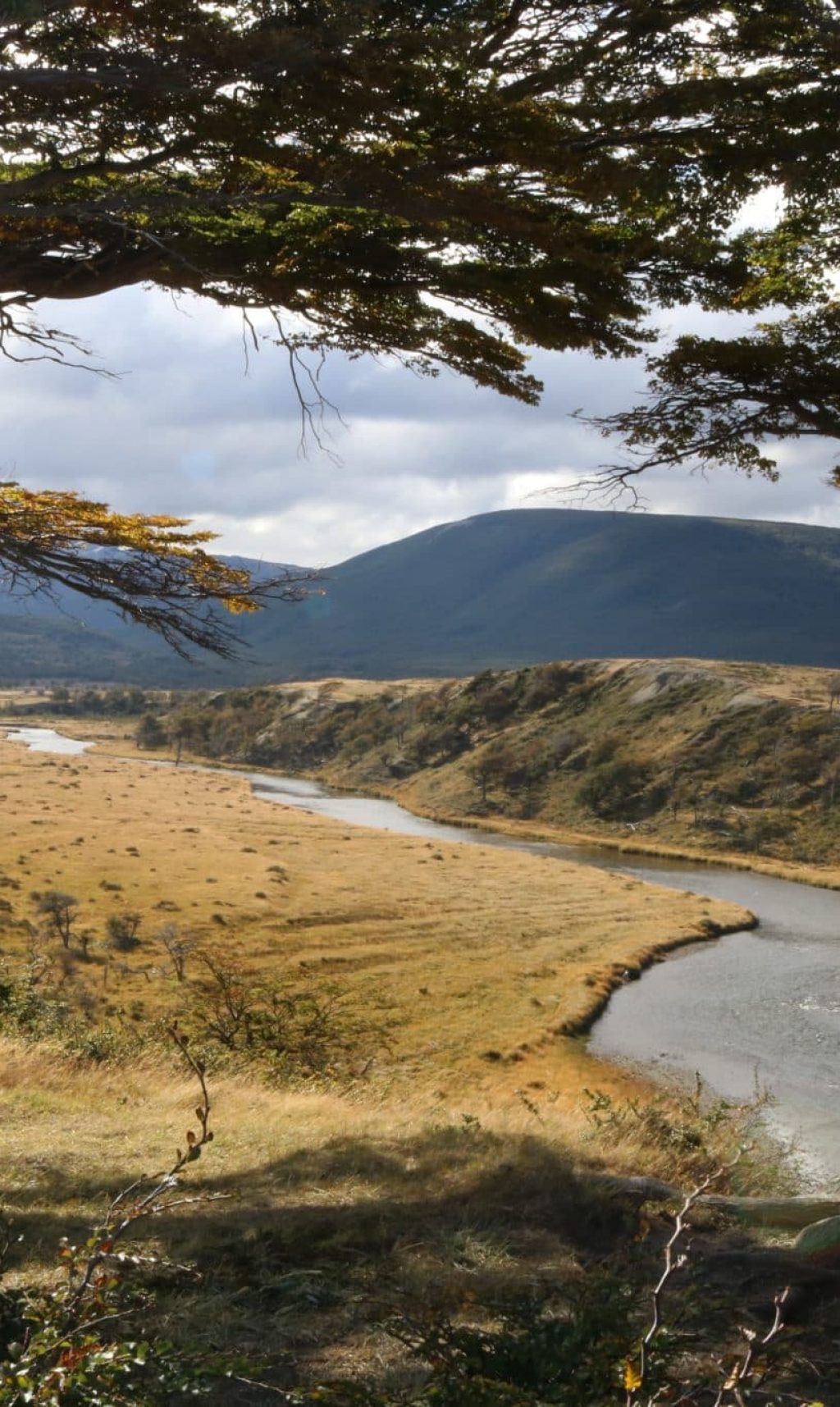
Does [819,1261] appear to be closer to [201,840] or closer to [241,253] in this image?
[241,253]

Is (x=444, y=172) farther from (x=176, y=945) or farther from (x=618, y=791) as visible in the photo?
(x=618, y=791)

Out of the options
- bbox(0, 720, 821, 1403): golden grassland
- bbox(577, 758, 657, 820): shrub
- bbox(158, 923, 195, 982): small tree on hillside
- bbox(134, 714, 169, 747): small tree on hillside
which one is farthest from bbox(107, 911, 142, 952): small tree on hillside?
bbox(134, 714, 169, 747): small tree on hillside

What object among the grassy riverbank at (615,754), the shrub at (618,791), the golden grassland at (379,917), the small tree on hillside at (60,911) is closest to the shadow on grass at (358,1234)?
the golden grassland at (379,917)

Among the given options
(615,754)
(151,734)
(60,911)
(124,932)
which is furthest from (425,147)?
(151,734)

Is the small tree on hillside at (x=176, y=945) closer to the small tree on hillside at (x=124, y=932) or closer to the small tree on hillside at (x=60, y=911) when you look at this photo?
the small tree on hillside at (x=124, y=932)

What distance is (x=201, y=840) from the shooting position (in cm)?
5084

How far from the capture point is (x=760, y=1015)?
2745cm

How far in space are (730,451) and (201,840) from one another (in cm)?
4526

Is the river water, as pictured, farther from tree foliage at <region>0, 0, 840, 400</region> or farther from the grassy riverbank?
the grassy riverbank

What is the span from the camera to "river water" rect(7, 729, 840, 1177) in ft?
70.7

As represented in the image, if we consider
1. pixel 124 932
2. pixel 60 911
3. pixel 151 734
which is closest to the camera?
pixel 124 932

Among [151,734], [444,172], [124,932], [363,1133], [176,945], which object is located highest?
[444,172]

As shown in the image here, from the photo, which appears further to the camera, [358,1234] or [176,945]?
[176,945]

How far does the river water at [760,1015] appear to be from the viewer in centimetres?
2155
